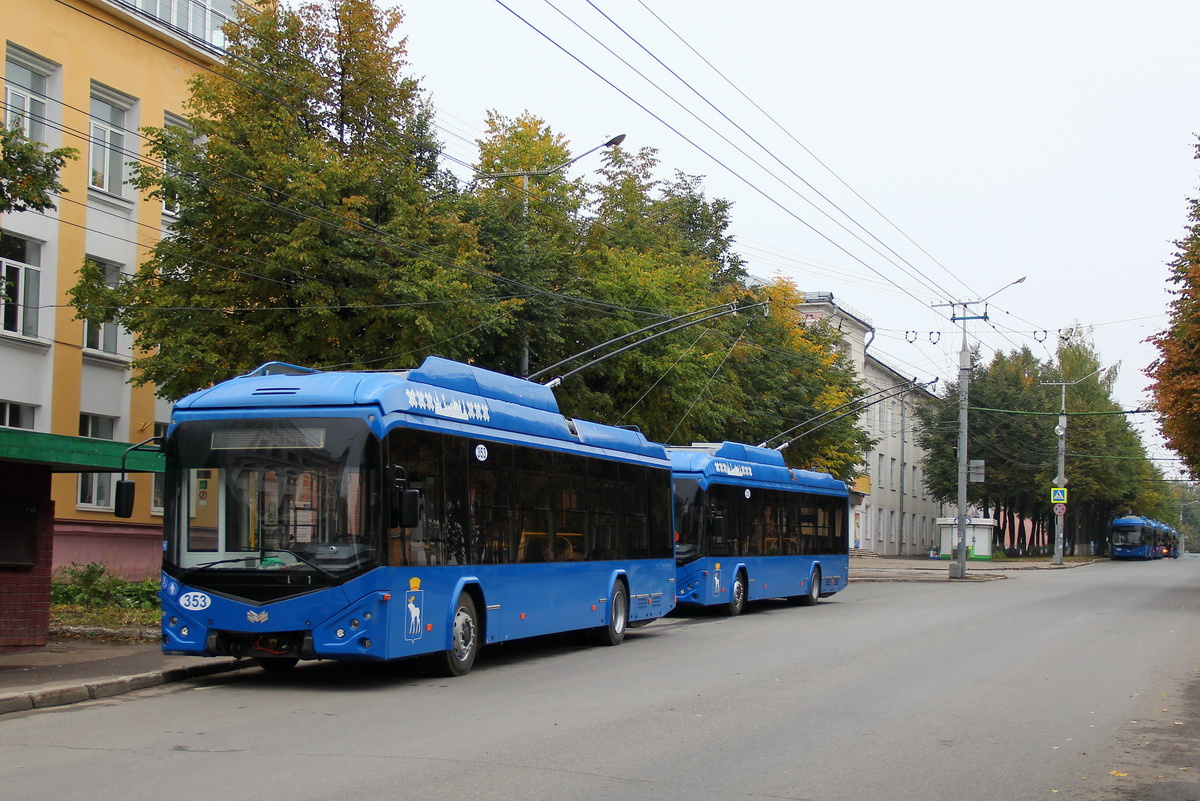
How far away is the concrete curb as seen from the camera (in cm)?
1047

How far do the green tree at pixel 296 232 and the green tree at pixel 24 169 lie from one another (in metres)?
7.16

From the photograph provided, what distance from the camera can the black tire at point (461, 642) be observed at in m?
13.1

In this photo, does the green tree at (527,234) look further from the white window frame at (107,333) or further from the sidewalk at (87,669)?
the sidewalk at (87,669)

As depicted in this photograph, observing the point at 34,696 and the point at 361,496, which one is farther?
the point at 361,496

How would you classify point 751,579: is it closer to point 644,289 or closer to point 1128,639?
point 1128,639

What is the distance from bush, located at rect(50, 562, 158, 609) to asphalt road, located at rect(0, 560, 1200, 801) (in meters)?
8.03

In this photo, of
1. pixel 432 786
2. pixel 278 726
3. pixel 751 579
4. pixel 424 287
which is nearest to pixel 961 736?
pixel 432 786

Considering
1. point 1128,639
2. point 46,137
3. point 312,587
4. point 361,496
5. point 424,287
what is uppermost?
point 46,137

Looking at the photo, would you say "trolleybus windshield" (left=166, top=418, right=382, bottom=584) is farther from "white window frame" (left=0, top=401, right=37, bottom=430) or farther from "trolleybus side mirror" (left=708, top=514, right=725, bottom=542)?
"white window frame" (left=0, top=401, right=37, bottom=430)

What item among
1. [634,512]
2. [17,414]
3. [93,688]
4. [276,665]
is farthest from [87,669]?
[17,414]

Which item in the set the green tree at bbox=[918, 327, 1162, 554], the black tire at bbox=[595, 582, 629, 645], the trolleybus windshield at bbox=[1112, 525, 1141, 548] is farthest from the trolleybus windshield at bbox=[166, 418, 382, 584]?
the trolleybus windshield at bbox=[1112, 525, 1141, 548]

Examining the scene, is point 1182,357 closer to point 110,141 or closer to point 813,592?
point 813,592

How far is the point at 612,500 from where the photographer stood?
17281 mm

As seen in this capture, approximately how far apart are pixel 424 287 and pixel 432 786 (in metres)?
14.6
